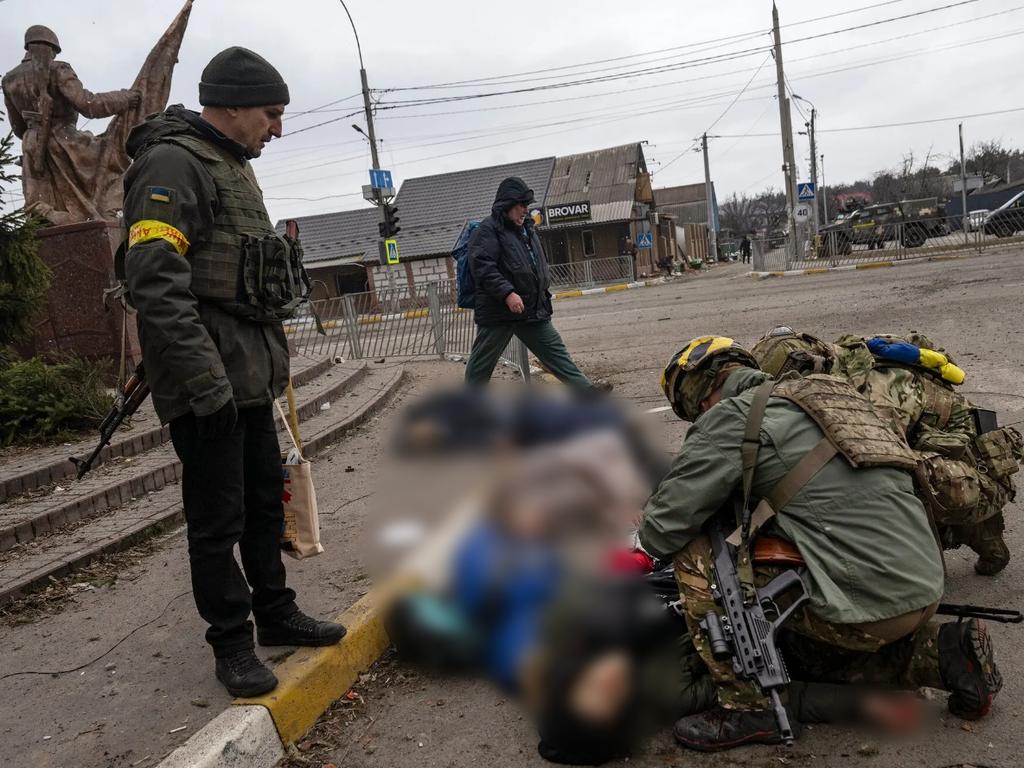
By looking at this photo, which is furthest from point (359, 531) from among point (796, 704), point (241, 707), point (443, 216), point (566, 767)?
point (443, 216)

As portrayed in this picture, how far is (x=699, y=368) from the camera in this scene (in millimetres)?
2725

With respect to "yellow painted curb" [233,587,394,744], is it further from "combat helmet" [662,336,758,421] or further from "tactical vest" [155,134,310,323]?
"combat helmet" [662,336,758,421]

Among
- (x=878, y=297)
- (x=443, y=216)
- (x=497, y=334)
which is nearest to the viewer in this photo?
(x=497, y=334)

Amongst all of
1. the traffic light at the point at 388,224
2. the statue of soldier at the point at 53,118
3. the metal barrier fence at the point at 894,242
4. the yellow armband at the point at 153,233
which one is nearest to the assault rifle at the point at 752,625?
the yellow armband at the point at 153,233

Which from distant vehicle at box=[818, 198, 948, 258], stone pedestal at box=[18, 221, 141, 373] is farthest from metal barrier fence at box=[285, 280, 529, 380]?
distant vehicle at box=[818, 198, 948, 258]

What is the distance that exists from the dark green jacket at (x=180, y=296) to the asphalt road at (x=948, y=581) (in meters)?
1.16

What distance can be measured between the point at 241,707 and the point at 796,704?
65.0 inches

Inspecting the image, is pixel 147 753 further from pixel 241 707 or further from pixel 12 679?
pixel 12 679

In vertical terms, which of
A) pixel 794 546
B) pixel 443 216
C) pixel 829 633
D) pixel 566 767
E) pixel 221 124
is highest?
pixel 443 216

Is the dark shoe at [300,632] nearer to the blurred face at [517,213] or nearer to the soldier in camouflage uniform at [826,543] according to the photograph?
the soldier in camouflage uniform at [826,543]

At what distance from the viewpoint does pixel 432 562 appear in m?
2.83

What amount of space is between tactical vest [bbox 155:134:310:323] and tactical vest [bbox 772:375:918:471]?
1.60m

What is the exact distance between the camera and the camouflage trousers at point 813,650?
7.44 feet

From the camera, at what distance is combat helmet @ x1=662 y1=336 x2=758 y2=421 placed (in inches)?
107
